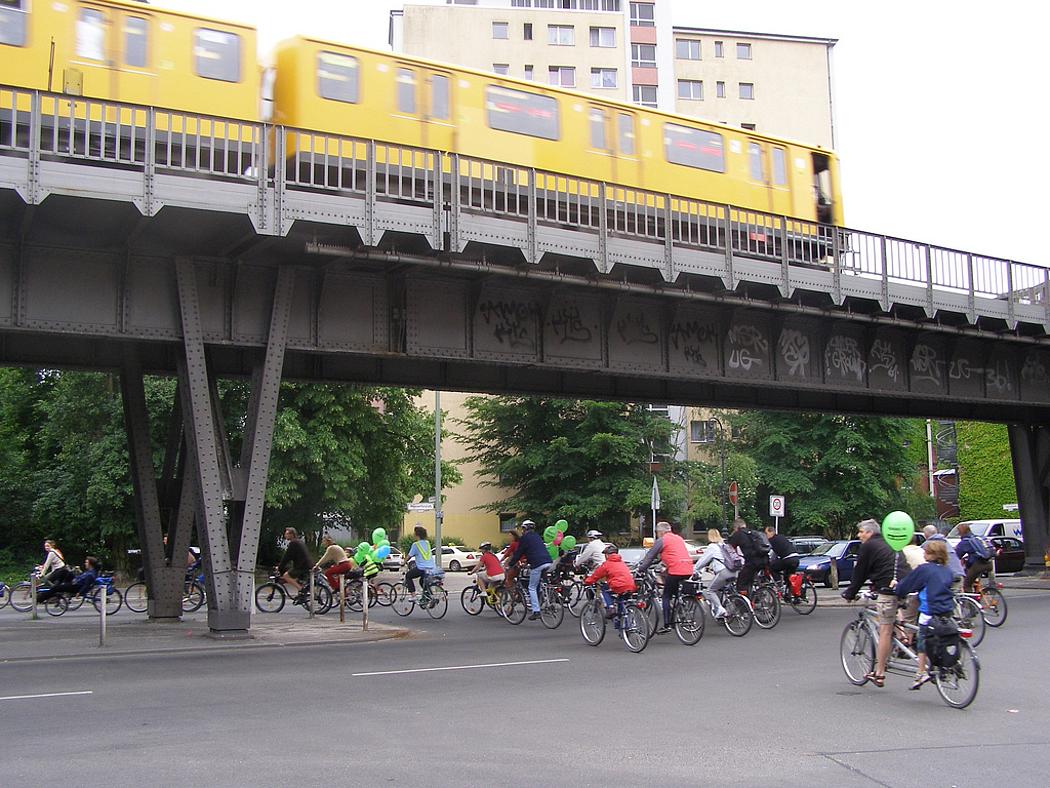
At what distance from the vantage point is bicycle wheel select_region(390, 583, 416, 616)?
72.6 feet

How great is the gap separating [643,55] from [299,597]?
2253 inches

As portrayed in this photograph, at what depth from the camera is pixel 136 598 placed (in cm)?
2417

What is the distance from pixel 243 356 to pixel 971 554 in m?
13.1

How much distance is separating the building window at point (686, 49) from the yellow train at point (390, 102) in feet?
172

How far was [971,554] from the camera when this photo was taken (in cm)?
1869

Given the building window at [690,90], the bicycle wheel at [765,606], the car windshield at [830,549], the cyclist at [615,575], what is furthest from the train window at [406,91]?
the building window at [690,90]

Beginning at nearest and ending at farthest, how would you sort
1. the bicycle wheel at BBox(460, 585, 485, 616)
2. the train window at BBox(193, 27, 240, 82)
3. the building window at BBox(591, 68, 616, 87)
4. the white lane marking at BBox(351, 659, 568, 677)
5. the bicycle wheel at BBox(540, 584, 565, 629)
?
the white lane marking at BBox(351, 659, 568, 677)
the train window at BBox(193, 27, 240, 82)
the bicycle wheel at BBox(540, 584, 565, 629)
the bicycle wheel at BBox(460, 585, 485, 616)
the building window at BBox(591, 68, 616, 87)

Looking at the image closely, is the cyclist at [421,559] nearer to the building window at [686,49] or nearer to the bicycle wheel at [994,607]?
the bicycle wheel at [994,607]

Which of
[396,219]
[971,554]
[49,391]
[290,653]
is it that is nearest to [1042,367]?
[971,554]

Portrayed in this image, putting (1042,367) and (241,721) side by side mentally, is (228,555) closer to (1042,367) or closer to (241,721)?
(241,721)

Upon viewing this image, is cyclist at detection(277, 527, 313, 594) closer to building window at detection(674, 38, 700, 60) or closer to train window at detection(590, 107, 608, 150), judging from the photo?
train window at detection(590, 107, 608, 150)

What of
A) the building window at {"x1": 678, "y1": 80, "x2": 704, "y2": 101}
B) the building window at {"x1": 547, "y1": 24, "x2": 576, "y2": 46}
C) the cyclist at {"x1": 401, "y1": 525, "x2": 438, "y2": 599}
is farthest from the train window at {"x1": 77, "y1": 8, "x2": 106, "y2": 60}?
the building window at {"x1": 678, "y1": 80, "x2": 704, "y2": 101}

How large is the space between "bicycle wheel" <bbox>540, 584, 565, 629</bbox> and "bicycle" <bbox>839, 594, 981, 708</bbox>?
7.96 metres

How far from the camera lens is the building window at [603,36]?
69250 millimetres
